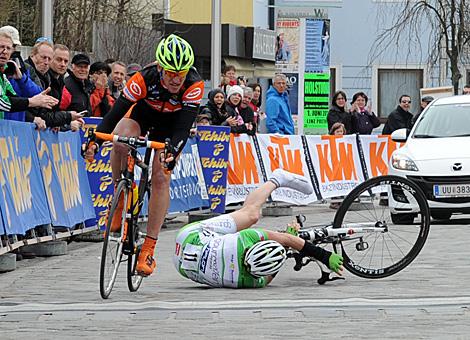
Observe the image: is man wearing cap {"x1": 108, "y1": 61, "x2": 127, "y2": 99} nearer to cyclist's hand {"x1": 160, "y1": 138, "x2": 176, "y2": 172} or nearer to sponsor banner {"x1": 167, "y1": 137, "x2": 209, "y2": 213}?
sponsor banner {"x1": 167, "y1": 137, "x2": 209, "y2": 213}

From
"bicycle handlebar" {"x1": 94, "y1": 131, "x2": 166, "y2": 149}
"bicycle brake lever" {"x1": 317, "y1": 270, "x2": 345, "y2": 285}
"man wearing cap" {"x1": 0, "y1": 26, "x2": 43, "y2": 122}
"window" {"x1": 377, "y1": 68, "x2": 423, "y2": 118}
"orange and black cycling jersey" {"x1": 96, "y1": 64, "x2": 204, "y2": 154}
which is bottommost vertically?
"bicycle brake lever" {"x1": 317, "y1": 270, "x2": 345, "y2": 285}

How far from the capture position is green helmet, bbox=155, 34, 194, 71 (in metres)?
10.1

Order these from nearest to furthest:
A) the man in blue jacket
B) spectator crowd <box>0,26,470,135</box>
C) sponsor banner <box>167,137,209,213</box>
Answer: spectator crowd <box>0,26,470,135</box> < sponsor banner <box>167,137,209,213</box> < the man in blue jacket

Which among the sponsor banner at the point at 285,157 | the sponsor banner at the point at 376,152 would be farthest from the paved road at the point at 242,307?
the sponsor banner at the point at 376,152

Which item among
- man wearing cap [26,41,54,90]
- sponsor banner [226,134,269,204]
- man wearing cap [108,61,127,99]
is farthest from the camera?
sponsor banner [226,134,269,204]

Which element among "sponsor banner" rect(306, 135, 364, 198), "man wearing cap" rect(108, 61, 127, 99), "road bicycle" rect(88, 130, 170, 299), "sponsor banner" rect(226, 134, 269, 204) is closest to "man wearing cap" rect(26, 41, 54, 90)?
"man wearing cap" rect(108, 61, 127, 99)

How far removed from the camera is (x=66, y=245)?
13883mm

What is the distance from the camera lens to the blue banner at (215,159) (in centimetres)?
1848

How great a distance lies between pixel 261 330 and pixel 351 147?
51.8 ft

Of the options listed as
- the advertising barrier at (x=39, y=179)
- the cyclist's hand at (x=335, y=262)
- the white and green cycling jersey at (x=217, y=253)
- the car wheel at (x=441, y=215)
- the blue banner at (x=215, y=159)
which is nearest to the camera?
the white and green cycling jersey at (x=217, y=253)

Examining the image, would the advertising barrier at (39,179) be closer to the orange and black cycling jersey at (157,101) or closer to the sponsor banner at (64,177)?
the sponsor banner at (64,177)

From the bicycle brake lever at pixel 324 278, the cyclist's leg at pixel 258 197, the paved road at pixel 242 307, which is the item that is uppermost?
the cyclist's leg at pixel 258 197

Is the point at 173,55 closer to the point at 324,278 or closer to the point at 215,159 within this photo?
the point at 324,278

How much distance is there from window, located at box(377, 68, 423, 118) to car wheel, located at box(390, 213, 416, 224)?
34.1 metres
